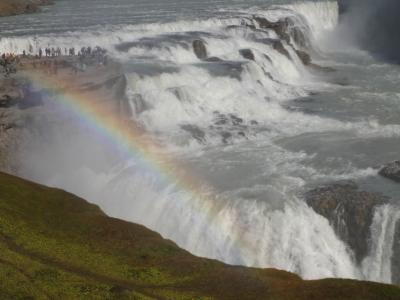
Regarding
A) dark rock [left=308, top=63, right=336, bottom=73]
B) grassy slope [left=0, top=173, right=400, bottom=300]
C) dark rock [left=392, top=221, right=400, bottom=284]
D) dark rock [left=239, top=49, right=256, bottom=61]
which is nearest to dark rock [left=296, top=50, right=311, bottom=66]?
dark rock [left=308, top=63, right=336, bottom=73]

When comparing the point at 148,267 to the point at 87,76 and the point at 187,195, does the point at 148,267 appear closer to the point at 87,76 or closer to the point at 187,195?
the point at 187,195

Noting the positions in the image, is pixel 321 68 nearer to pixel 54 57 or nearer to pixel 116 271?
pixel 54 57

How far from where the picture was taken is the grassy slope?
12.8 meters

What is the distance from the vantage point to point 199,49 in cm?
4241

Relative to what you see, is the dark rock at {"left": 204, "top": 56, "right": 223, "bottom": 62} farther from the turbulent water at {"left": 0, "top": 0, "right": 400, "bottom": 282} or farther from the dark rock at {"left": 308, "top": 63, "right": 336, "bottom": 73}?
the dark rock at {"left": 308, "top": 63, "right": 336, "bottom": 73}

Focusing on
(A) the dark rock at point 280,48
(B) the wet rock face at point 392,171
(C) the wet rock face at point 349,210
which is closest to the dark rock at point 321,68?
(A) the dark rock at point 280,48

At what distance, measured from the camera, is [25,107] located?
96.6ft

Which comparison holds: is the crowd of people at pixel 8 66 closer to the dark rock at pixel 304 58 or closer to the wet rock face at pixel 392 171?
the wet rock face at pixel 392 171

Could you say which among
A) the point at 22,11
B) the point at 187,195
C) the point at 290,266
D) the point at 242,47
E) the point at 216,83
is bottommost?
the point at 290,266

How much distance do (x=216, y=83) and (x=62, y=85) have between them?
1040 centimetres

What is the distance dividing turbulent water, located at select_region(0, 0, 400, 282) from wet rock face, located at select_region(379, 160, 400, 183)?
0.49 metres

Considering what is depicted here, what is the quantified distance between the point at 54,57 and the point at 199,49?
36.9ft

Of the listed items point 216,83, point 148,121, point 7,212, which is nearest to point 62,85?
point 148,121

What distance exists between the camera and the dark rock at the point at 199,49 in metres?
42.2
